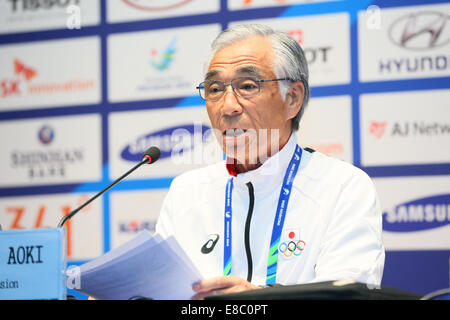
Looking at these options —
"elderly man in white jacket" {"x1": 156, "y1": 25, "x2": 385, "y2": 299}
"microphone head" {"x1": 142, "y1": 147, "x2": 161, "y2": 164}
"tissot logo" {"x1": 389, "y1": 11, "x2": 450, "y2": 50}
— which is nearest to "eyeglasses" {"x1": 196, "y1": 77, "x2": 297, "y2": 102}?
"elderly man in white jacket" {"x1": 156, "y1": 25, "x2": 385, "y2": 299}

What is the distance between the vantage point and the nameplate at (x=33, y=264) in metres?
1.13

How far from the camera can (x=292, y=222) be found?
1.76 metres

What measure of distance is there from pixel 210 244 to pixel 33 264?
78 cm

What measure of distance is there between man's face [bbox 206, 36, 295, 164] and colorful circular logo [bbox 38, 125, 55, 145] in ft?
6.41

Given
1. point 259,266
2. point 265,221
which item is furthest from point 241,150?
point 259,266

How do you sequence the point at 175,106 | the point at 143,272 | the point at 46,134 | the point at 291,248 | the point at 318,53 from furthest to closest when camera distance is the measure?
the point at 46,134 → the point at 175,106 → the point at 318,53 → the point at 291,248 → the point at 143,272

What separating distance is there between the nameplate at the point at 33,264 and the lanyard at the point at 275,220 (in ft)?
2.36

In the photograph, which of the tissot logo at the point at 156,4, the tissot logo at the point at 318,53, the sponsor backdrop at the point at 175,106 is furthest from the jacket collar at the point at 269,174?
the tissot logo at the point at 156,4

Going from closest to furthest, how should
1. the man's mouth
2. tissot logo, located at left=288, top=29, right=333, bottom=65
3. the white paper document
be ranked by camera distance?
the white paper document < the man's mouth < tissot logo, located at left=288, top=29, right=333, bottom=65

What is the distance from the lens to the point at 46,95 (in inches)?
140

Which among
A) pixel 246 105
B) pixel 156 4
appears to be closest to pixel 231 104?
pixel 246 105

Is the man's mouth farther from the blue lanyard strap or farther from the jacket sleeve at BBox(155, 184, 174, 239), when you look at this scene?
the jacket sleeve at BBox(155, 184, 174, 239)

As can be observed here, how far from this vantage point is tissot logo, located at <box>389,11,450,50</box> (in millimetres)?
2844

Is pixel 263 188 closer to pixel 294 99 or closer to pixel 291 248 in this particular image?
pixel 291 248
